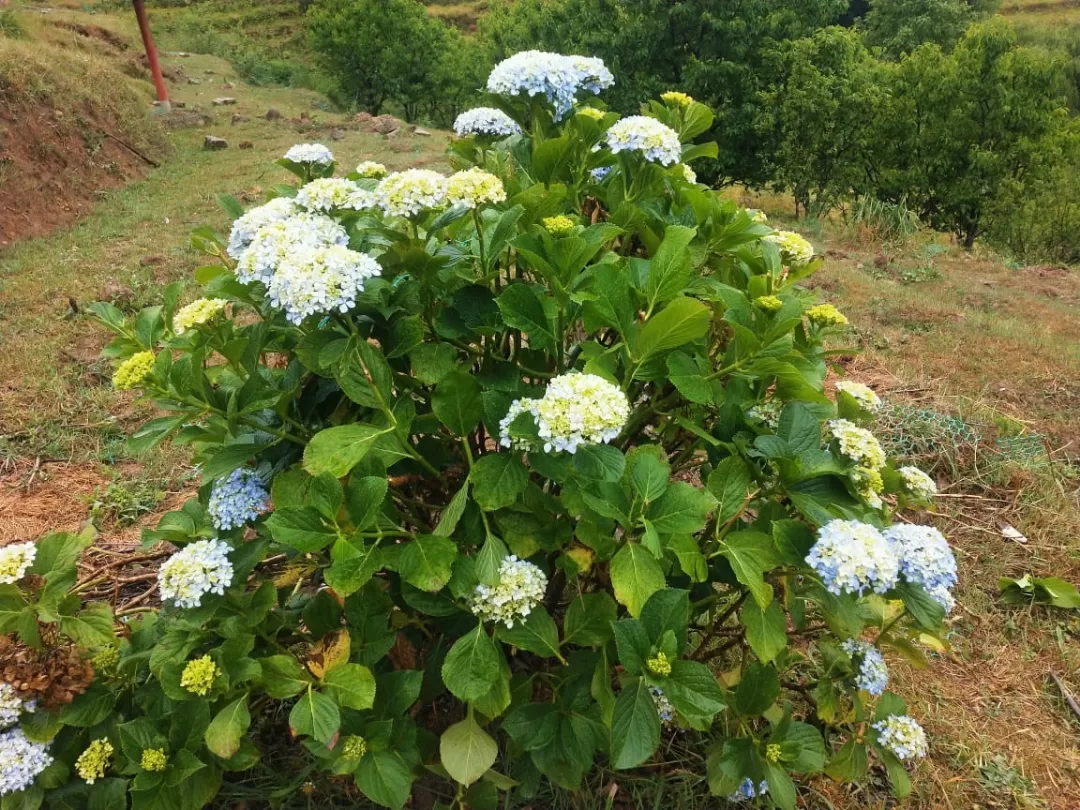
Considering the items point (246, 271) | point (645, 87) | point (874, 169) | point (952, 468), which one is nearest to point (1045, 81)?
point (874, 169)

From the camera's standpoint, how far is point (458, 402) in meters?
1.32

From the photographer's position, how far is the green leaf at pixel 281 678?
1.27 metres

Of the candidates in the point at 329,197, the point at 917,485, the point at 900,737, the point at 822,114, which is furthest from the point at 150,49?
the point at 900,737

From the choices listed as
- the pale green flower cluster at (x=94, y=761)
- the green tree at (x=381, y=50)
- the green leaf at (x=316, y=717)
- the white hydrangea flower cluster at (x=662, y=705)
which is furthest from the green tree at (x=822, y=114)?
the pale green flower cluster at (x=94, y=761)

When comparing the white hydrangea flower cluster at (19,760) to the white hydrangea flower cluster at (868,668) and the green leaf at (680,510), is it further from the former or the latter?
the white hydrangea flower cluster at (868,668)

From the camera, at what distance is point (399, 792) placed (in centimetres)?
129

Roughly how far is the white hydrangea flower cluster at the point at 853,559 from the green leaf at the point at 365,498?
746 millimetres

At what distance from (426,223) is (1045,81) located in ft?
61.9

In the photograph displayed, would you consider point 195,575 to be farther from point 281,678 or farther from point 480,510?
point 480,510

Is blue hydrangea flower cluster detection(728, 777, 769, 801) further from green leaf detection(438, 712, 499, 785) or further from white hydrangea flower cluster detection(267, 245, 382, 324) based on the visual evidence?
white hydrangea flower cluster detection(267, 245, 382, 324)

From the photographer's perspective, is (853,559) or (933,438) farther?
(933,438)

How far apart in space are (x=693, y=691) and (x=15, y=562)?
4.27 ft

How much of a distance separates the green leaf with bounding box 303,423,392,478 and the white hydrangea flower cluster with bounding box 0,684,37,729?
0.76m

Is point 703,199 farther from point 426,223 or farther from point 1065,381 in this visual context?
point 1065,381
